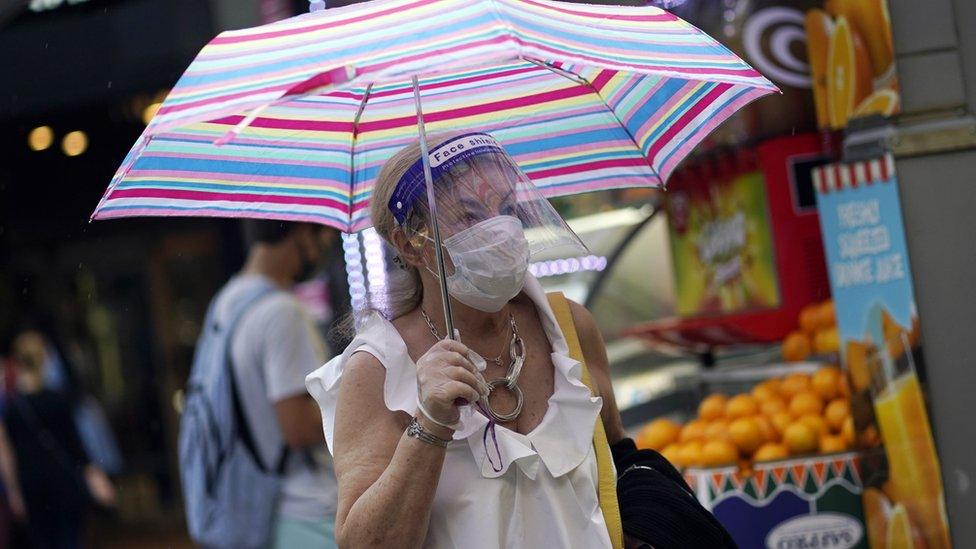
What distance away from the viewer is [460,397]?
2.20 meters

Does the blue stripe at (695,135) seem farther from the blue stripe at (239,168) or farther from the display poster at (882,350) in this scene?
the display poster at (882,350)

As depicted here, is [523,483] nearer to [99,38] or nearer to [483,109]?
[483,109]

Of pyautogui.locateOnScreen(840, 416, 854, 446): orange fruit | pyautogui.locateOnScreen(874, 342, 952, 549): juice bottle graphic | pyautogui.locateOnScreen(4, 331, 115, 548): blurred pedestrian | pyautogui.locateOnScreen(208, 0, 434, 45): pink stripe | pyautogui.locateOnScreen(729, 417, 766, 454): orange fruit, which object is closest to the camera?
pyautogui.locateOnScreen(208, 0, 434, 45): pink stripe

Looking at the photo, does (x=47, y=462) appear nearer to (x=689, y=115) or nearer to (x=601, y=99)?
(x=601, y=99)

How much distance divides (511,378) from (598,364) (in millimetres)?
284

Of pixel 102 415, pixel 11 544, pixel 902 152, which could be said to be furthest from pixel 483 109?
pixel 102 415

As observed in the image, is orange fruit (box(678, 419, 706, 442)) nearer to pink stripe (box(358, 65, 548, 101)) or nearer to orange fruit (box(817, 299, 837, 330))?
orange fruit (box(817, 299, 837, 330))

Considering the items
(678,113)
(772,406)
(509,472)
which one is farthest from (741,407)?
(509,472)

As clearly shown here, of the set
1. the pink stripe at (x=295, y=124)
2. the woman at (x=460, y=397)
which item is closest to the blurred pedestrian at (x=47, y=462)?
the pink stripe at (x=295, y=124)

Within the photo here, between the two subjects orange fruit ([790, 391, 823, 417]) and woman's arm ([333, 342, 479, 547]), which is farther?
orange fruit ([790, 391, 823, 417])

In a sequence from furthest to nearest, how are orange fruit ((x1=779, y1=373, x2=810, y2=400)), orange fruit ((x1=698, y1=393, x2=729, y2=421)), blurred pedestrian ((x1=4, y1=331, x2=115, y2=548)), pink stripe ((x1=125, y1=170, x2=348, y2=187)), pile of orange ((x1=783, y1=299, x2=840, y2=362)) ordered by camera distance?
blurred pedestrian ((x1=4, y1=331, x2=115, y2=548)), pile of orange ((x1=783, y1=299, x2=840, y2=362)), orange fruit ((x1=698, y1=393, x2=729, y2=421)), orange fruit ((x1=779, y1=373, x2=810, y2=400)), pink stripe ((x1=125, y1=170, x2=348, y2=187))

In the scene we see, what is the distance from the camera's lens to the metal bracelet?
2.21m

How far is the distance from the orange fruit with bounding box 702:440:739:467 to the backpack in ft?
5.12

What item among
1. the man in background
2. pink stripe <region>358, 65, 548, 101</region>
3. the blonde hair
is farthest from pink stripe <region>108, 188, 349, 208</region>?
the man in background
